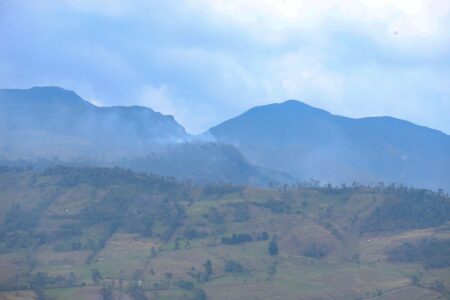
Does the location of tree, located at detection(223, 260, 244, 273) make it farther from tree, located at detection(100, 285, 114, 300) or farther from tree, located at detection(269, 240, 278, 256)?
tree, located at detection(100, 285, 114, 300)

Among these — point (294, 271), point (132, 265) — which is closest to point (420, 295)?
point (294, 271)

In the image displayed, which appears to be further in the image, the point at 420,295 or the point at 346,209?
the point at 346,209

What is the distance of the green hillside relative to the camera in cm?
8912

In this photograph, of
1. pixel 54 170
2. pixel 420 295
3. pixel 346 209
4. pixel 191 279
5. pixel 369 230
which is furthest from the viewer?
pixel 54 170

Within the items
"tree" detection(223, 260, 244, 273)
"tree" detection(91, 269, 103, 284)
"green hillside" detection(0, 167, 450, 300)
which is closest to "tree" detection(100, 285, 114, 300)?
"green hillside" detection(0, 167, 450, 300)

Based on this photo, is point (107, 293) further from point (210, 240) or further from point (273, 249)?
point (210, 240)

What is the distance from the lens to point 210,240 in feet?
359

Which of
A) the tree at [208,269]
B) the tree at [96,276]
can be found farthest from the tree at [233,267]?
the tree at [96,276]

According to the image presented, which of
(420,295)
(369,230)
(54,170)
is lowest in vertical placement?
(420,295)

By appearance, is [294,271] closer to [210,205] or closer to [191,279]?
[191,279]

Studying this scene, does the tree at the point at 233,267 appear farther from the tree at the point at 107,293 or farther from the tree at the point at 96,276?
the tree at the point at 107,293

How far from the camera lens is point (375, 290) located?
8825 centimetres

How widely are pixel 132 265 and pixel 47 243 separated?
58.7 ft

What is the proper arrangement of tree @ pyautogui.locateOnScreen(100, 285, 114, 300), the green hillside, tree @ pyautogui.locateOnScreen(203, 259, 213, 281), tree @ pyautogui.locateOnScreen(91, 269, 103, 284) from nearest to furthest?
tree @ pyautogui.locateOnScreen(100, 285, 114, 300) < the green hillside < tree @ pyautogui.locateOnScreen(91, 269, 103, 284) < tree @ pyautogui.locateOnScreen(203, 259, 213, 281)
